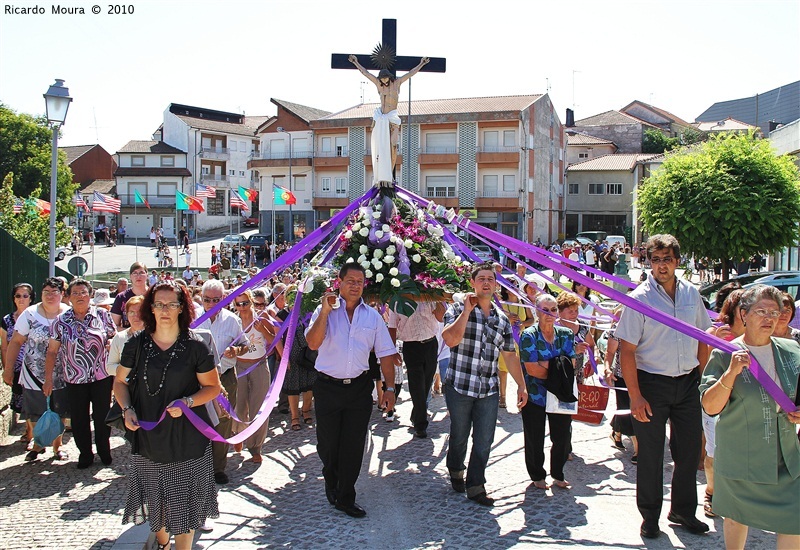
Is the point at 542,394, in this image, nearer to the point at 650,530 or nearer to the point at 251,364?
the point at 650,530

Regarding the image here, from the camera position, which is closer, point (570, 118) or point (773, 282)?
point (773, 282)

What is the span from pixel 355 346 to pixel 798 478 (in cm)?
318

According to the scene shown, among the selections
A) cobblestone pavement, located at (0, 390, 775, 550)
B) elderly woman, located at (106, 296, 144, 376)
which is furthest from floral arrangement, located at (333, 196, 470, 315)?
elderly woman, located at (106, 296, 144, 376)

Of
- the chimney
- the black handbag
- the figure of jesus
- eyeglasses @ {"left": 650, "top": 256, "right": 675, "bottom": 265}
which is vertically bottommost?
the black handbag

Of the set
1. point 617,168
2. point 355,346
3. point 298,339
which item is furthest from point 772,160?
point 617,168

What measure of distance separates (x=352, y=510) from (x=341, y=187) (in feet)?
144

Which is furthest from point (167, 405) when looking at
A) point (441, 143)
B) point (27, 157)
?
point (27, 157)

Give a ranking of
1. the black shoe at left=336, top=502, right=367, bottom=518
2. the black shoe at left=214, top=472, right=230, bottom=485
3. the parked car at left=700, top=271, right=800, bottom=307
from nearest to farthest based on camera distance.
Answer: the black shoe at left=336, top=502, right=367, bottom=518
the black shoe at left=214, top=472, right=230, bottom=485
the parked car at left=700, top=271, right=800, bottom=307

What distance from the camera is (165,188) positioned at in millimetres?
61250

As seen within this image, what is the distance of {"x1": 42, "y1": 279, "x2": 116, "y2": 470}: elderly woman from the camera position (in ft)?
22.6

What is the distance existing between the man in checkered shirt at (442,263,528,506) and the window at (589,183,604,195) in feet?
175

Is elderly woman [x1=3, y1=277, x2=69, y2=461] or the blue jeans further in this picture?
elderly woman [x1=3, y1=277, x2=69, y2=461]

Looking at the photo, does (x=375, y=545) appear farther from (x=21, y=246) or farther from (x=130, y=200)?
(x=130, y=200)

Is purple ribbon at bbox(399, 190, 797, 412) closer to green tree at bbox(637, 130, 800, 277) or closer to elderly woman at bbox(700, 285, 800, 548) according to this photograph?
elderly woman at bbox(700, 285, 800, 548)
